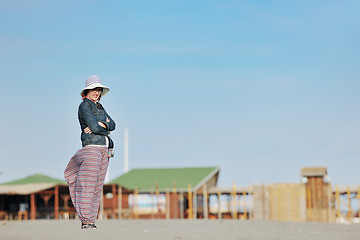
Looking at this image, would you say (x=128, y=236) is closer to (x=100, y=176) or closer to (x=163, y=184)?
(x=100, y=176)

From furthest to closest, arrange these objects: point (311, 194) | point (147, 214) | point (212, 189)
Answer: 1. point (147, 214)
2. point (212, 189)
3. point (311, 194)

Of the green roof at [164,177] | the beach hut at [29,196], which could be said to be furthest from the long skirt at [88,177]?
the green roof at [164,177]

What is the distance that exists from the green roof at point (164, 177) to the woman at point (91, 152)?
34.7 meters

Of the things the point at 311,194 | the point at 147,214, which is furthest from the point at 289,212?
the point at 147,214

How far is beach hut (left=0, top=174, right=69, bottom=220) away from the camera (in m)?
35.3

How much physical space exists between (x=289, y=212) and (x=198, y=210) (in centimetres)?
1050

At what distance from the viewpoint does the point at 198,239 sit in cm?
700

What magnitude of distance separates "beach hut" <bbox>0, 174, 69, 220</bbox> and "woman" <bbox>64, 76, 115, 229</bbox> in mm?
27099

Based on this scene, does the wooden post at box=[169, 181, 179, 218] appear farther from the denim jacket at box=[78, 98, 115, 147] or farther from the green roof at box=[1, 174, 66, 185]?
the denim jacket at box=[78, 98, 115, 147]

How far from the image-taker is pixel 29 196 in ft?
148

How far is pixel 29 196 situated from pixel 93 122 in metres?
40.5

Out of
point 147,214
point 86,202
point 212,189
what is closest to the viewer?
point 86,202

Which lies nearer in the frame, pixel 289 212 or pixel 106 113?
pixel 106 113

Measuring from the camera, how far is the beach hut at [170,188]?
41125 mm
